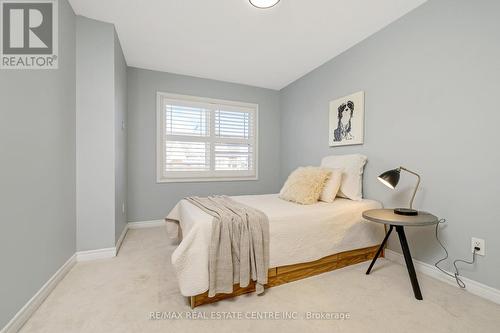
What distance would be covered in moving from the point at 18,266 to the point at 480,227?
127 inches

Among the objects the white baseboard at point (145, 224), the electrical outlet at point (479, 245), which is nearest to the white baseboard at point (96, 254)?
the white baseboard at point (145, 224)

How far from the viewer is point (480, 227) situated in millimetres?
1683

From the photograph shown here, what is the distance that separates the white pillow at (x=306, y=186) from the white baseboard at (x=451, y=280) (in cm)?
102

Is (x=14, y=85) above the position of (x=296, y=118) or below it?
below

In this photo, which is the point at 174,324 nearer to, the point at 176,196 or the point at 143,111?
the point at 176,196

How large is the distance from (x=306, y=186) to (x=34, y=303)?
7.72 ft

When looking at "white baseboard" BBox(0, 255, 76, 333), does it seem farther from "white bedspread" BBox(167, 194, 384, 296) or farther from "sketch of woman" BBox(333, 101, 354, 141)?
"sketch of woman" BBox(333, 101, 354, 141)

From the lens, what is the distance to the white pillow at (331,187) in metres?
2.38

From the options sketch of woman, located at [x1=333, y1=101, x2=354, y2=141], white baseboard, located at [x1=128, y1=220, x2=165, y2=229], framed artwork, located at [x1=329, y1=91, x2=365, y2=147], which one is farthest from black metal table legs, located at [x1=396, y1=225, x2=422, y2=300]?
white baseboard, located at [x1=128, y1=220, x2=165, y2=229]

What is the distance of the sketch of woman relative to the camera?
2.79m

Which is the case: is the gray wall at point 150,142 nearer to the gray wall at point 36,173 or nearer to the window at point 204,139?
the window at point 204,139

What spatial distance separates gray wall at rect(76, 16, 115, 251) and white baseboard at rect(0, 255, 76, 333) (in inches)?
16.9

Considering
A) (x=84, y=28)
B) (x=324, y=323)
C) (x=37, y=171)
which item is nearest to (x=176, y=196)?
(x=37, y=171)

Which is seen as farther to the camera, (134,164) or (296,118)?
(296,118)
